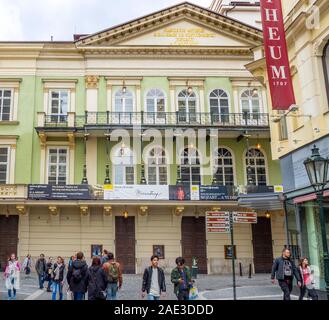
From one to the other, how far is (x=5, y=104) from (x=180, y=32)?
499 inches

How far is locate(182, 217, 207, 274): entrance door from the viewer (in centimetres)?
2521

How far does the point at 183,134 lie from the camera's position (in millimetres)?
26578

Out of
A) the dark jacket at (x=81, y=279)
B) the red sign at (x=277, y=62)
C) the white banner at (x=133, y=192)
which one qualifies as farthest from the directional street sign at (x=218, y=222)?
the white banner at (x=133, y=192)

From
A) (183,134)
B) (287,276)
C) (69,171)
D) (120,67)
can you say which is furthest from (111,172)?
(287,276)

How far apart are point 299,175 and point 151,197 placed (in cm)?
1128

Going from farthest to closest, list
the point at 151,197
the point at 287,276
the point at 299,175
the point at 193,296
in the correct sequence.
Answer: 1. the point at 151,197
2. the point at 299,175
3. the point at 287,276
4. the point at 193,296

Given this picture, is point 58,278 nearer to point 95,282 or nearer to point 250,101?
point 95,282

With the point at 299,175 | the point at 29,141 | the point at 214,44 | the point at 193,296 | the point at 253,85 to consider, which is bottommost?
the point at 193,296

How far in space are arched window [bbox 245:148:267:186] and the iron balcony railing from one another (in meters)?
1.96

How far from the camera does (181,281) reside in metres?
9.12

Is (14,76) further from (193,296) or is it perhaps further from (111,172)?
(193,296)

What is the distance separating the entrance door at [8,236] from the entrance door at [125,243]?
6.11m

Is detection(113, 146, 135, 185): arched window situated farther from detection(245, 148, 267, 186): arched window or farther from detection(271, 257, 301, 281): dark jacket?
detection(271, 257, 301, 281): dark jacket

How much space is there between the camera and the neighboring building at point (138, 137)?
25.1m
